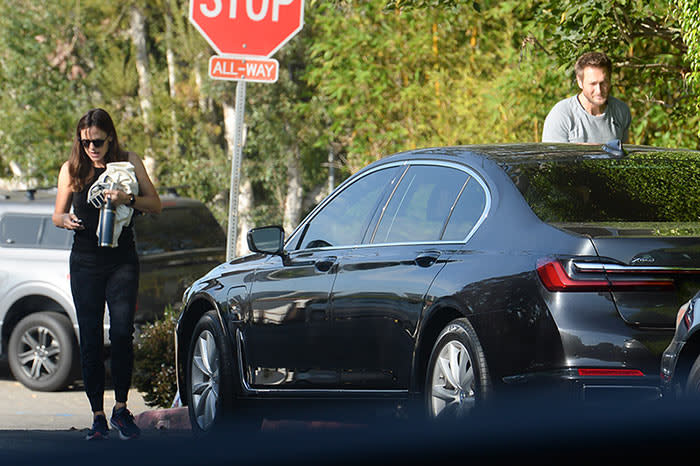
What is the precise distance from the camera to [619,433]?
74.0 inches

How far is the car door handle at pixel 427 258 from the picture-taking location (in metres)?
5.37

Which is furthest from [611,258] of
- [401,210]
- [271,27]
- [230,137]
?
[230,137]

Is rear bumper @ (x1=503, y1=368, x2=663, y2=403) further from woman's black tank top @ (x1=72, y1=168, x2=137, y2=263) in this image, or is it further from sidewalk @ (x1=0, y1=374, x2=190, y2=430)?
sidewalk @ (x1=0, y1=374, x2=190, y2=430)

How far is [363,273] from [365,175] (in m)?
0.77

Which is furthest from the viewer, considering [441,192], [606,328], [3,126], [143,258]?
[3,126]

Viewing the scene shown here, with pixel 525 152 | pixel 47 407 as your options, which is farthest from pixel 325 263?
pixel 47 407

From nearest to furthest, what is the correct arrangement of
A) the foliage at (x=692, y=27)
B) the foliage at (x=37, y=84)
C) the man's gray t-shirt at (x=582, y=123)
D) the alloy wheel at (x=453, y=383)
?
1. the alloy wheel at (x=453, y=383)
2. the foliage at (x=692, y=27)
3. the man's gray t-shirt at (x=582, y=123)
4. the foliage at (x=37, y=84)

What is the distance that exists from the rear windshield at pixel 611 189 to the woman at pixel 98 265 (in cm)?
289

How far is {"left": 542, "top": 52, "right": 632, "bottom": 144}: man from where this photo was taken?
768 cm

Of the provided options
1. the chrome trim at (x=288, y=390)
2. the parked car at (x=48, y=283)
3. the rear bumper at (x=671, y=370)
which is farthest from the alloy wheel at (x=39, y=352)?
the rear bumper at (x=671, y=370)

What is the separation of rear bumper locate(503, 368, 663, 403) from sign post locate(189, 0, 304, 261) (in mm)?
4502

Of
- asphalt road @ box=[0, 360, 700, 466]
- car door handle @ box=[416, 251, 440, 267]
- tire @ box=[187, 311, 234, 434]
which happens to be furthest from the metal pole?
asphalt road @ box=[0, 360, 700, 466]

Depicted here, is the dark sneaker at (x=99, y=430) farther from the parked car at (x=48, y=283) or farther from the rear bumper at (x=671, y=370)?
the parked car at (x=48, y=283)

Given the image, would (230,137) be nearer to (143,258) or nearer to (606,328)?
(143,258)
